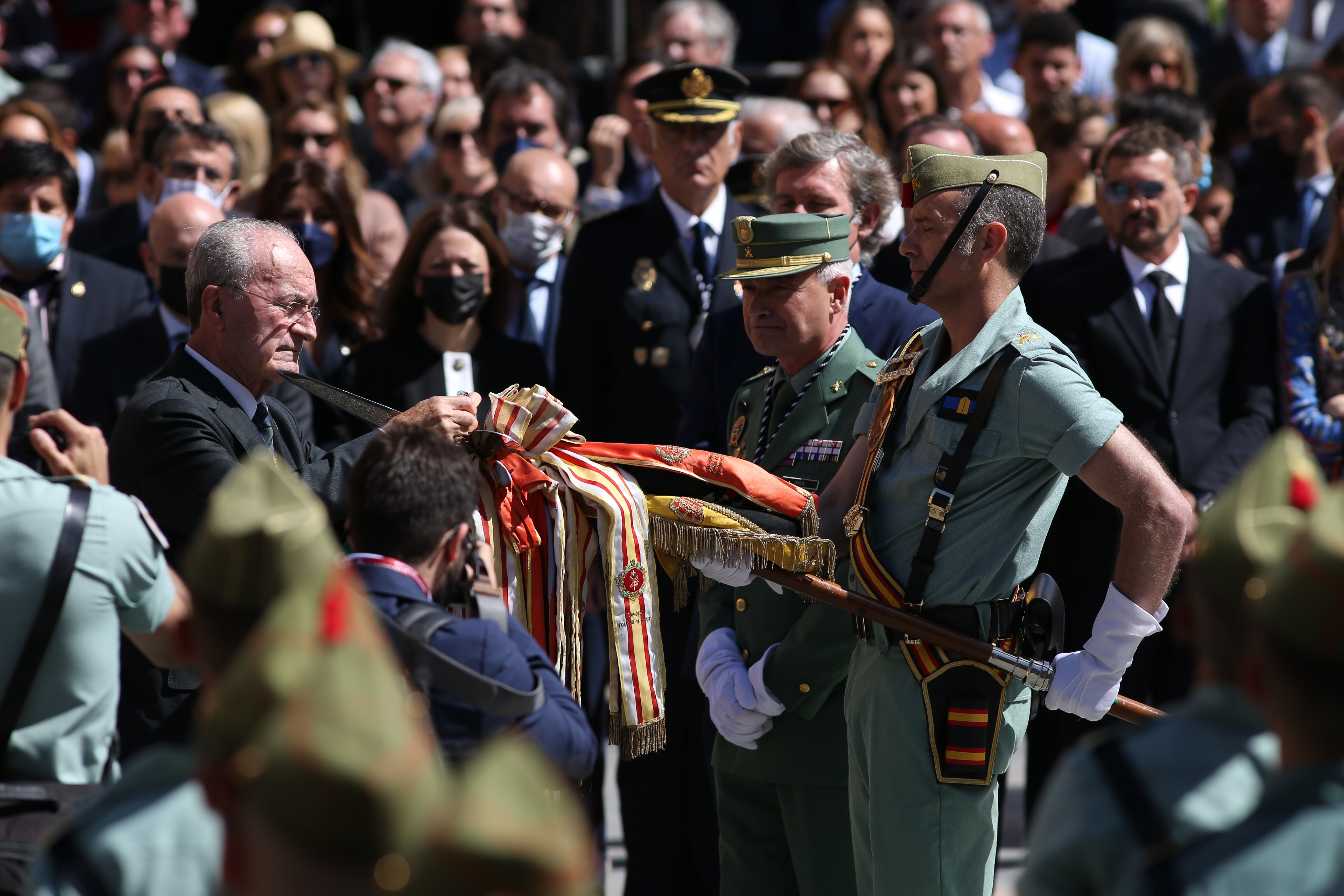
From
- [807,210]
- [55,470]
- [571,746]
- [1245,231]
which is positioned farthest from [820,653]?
[1245,231]

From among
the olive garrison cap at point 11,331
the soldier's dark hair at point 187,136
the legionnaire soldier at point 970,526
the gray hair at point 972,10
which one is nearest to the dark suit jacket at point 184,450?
the olive garrison cap at point 11,331

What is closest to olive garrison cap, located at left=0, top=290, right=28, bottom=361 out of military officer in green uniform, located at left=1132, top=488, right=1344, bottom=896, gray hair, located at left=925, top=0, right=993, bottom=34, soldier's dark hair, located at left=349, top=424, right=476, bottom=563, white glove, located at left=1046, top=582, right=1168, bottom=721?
soldier's dark hair, located at left=349, top=424, right=476, bottom=563

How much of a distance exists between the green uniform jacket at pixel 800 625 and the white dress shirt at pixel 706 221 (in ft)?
4.36

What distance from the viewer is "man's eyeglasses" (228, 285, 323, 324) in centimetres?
358

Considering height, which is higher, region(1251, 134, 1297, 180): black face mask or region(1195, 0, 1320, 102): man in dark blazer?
region(1195, 0, 1320, 102): man in dark blazer

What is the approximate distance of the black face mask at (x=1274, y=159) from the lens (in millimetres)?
6691

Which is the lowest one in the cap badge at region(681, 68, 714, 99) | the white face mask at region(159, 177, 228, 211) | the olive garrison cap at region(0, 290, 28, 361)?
the white face mask at region(159, 177, 228, 211)

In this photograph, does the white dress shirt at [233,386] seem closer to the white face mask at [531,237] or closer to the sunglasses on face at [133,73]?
the white face mask at [531,237]

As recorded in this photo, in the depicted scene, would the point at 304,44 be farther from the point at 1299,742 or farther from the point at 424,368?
the point at 1299,742

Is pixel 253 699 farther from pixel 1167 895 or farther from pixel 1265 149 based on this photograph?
pixel 1265 149

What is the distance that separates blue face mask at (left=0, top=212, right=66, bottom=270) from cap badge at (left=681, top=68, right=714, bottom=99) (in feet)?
8.27

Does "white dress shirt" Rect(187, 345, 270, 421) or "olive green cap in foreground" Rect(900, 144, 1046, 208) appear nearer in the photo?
"olive green cap in foreground" Rect(900, 144, 1046, 208)

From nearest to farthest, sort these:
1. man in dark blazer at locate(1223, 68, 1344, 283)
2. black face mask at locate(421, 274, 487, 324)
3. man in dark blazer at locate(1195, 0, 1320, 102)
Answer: black face mask at locate(421, 274, 487, 324), man in dark blazer at locate(1223, 68, 1344, 283), man in dark blazer at locate(1195, 0, 1320, 102)

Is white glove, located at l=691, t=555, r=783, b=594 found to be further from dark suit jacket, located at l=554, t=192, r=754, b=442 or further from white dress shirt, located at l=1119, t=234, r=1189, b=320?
white dress shirt, located at l=1119, t=234, r=1189, b=320
